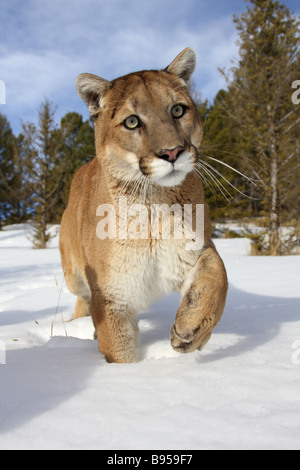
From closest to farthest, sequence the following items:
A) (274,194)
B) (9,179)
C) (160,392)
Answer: (160,392), (274,194), (9,179)

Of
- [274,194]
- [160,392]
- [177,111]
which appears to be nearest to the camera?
[160,392]

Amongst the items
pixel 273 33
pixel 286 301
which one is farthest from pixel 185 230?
pixel 273 33

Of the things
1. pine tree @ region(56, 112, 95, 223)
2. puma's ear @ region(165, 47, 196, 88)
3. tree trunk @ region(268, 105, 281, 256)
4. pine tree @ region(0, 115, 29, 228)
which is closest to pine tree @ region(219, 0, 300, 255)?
tree trunk @ region(268, 105, 281, 256)

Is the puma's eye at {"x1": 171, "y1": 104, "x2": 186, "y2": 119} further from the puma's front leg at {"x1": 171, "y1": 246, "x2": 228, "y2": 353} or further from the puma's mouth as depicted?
the puma's front leg at {"x1": 171, "y1": 246, "x2": 228, "y2": 353}

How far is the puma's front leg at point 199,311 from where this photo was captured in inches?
87.0

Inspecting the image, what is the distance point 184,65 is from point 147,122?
0.88m

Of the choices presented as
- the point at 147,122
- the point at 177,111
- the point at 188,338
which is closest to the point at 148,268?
the point at 188,338

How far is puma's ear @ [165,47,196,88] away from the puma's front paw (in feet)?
6.54

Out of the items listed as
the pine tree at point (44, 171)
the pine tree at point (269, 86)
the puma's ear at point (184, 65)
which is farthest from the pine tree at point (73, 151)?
the puma's ear at point (184, 65)

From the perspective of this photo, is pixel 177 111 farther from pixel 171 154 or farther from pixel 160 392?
pixel 160 392

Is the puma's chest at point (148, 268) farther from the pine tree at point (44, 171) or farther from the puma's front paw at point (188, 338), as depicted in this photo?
the pine tree at point (44, 171)

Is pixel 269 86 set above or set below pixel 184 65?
above

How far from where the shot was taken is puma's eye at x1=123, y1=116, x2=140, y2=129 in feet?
8.52

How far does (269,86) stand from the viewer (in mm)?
10586
